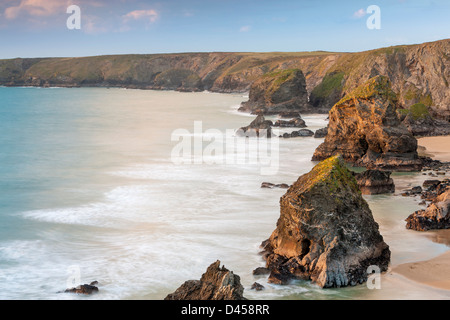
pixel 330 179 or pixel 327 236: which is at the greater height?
pixel 330 179

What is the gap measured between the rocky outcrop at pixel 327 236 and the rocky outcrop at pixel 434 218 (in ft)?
13.3

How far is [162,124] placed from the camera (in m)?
68.6

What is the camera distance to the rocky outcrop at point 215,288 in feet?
35.7

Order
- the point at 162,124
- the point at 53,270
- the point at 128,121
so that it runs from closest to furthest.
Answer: the point at 53,270 < the point at 162,124 < the point at 128,121

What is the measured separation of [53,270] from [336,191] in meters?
8.76

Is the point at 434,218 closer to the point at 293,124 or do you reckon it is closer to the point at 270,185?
the point at 270,185

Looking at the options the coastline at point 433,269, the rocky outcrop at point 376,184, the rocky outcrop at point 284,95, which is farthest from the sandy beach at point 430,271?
the rocky outcrop at point 284,95

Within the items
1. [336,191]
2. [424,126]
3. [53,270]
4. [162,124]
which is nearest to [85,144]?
[162,124]

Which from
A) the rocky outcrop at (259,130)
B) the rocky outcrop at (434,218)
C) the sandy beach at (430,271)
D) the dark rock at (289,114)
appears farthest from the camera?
the dark rock at (289,114)

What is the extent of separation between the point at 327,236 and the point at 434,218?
6493 millimetres

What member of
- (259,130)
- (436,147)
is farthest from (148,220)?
(259,130)

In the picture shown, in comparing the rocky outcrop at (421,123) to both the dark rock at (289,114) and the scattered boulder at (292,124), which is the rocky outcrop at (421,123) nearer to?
the scattered boulder at (292,124)

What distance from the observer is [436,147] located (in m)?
37.7

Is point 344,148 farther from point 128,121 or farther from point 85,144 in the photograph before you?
point 128,121
